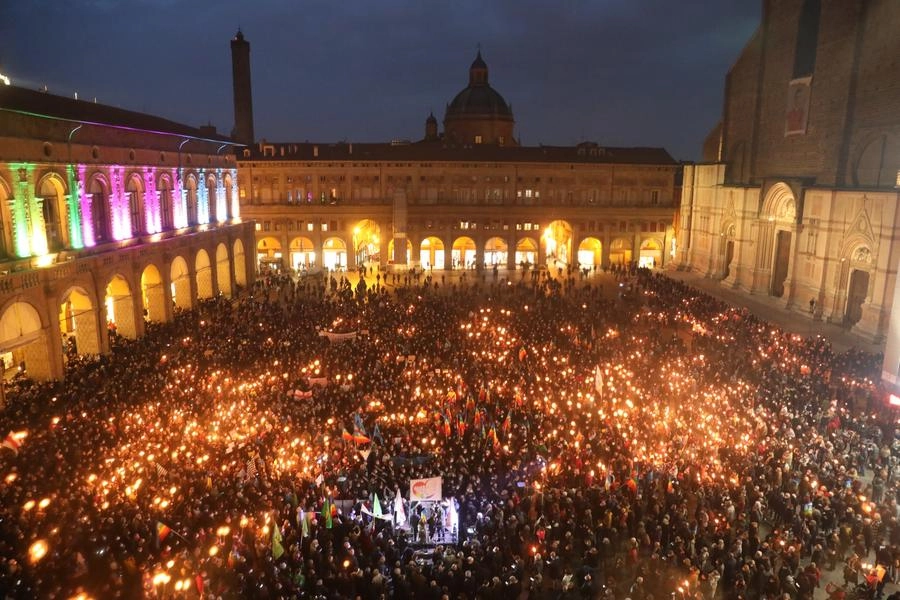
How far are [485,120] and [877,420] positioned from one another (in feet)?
187

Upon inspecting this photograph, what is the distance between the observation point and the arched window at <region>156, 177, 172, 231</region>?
34.0 m

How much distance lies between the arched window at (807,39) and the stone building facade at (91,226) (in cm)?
3706

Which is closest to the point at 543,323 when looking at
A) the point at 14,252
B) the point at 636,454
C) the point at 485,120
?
the point at 636,454

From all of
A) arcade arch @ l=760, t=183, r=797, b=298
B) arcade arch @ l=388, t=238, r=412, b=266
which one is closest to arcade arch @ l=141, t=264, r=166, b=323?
arcade arch @ l=388, t=238, r=412, b=266

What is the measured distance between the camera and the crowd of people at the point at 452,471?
13.0 meters

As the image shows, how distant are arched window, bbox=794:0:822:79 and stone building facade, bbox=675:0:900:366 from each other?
0.06 meters

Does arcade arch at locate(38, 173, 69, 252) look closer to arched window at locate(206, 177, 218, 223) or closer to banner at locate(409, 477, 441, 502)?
arched window at locate(206, 177, 218, 223)

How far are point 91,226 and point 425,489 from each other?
68.2ft

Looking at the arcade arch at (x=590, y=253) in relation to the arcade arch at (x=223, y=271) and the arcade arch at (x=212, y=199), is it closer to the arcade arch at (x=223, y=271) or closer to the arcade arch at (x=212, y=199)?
the arcade arch at (x=223, y=271)

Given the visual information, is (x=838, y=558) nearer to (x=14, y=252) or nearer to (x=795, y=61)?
(x=14, y=252)

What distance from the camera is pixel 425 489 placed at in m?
15.0

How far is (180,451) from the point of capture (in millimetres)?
16906

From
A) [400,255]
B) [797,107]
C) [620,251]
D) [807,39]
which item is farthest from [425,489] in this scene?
[620,251]

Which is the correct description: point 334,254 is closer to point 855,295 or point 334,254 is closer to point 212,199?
point 212,199
